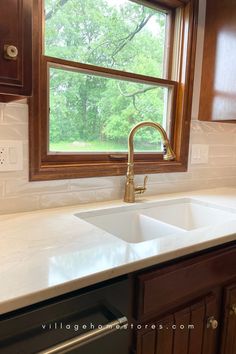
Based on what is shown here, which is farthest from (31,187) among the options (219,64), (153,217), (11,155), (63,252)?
(219,64)

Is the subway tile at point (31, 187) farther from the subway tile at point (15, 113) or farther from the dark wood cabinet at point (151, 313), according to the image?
the dark wood cabinet at point (151, 313)

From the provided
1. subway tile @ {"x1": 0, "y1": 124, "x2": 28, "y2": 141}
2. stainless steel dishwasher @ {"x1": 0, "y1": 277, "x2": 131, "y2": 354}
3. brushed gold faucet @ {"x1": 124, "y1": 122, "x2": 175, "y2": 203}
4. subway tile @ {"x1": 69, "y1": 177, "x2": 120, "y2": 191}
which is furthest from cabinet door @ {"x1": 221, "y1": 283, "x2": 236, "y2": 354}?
subway tile @ {"x1": 0, "y1": 124, "x2": 28, "y2": 141}

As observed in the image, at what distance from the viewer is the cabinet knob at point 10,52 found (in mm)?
700

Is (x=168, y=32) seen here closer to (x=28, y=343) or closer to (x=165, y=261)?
(x=165, y=261)

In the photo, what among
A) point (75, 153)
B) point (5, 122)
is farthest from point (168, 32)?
point (5, 122)

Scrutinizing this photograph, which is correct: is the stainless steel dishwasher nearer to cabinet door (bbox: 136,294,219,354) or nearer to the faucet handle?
cabinet door (bbox: 136,294,219,354)

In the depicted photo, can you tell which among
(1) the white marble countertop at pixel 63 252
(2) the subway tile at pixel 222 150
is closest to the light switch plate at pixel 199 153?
(2) the subway tile at pixel 222 150

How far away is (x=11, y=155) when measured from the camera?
105 cm

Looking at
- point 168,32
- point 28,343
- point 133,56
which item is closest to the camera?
point 28,343

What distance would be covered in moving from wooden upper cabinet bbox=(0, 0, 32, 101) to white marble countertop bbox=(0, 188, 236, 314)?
42cm

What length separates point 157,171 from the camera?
4.89 feet

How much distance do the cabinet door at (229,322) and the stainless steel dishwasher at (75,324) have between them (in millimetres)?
445

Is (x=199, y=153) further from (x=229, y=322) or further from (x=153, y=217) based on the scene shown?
(x=229, y=322)

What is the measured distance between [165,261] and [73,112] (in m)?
0.80
